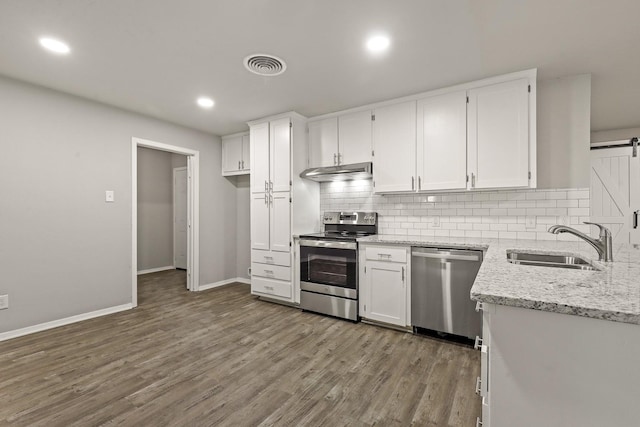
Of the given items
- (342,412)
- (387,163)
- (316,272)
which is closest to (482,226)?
(387,163)

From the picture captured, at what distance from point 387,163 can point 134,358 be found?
301 cm

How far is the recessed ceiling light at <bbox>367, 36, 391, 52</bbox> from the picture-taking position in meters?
2.18

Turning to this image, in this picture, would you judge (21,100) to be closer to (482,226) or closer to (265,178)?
(265,178)

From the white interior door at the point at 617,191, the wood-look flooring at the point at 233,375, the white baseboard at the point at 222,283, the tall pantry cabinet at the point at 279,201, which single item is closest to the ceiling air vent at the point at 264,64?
the tall pantry cabinet at the point at 279,201

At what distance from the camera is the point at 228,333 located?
293cm

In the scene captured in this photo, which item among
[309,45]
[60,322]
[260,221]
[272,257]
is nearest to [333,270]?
[272,257]

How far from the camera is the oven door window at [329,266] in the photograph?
3.27m

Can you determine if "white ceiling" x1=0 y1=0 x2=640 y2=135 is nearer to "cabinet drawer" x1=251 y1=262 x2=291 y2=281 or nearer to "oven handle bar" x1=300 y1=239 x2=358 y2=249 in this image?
A: "oven handle bar" x1=300 y1=239 x2=358 y2=249

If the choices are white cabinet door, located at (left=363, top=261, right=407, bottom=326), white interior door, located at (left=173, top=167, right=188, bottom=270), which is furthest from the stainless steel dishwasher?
white interior door, located at (left=173, top=167, right=188, bottom=270)

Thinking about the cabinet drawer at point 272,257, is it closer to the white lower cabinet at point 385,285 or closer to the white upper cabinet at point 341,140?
the white lower cabinet at point 385,285

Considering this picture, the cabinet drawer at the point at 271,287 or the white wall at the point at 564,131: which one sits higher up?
the white wall at the point at 564,131

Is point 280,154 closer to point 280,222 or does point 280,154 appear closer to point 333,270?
point 280,222

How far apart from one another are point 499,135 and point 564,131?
60 centimetres

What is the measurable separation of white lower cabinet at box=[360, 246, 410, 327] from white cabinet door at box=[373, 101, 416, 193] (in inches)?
29.4
